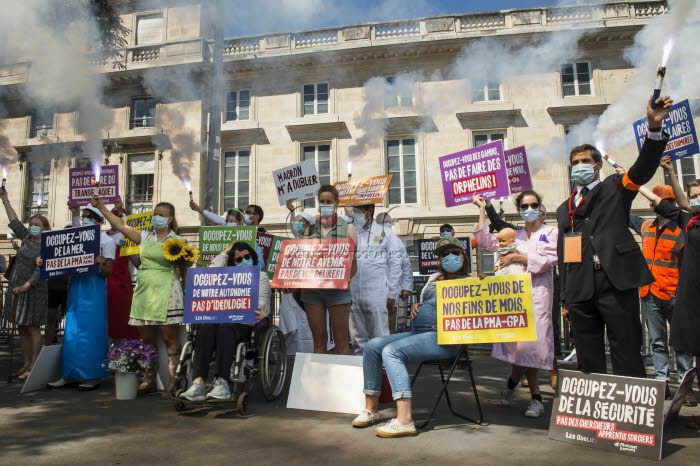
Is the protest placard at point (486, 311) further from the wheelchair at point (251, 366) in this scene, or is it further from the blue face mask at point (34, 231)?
the blue face mask at point (34, 231)

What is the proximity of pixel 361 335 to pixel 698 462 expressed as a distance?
3.14 m

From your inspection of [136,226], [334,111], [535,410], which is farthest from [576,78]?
[535,410]

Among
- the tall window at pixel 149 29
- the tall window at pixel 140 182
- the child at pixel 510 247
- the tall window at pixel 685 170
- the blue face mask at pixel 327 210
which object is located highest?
the tall window at pixel 149 29

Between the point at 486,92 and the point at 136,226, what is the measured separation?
47.0ft

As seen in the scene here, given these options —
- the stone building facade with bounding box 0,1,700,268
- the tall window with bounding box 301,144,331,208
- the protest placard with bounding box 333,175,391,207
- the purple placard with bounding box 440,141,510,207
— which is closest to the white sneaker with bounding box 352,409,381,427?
the purple placard with bounding box 440,141,510,207

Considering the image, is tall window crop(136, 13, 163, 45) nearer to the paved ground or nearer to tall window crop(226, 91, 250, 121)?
tall window crop(226, 91, 250, 121)

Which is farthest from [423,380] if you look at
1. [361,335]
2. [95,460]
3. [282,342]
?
[95,460]

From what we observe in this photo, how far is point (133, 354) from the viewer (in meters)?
5.21

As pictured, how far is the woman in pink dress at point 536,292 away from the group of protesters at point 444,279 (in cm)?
1

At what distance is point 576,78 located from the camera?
17531mm

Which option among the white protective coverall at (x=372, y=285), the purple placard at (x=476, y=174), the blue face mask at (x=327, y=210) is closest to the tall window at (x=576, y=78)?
the purple placard at (x=476, y=174)

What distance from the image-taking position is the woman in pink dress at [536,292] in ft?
13.8

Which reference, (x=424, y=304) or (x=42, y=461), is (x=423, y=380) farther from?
(x=42, y=461)

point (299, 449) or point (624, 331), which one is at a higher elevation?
point (624, 331)
